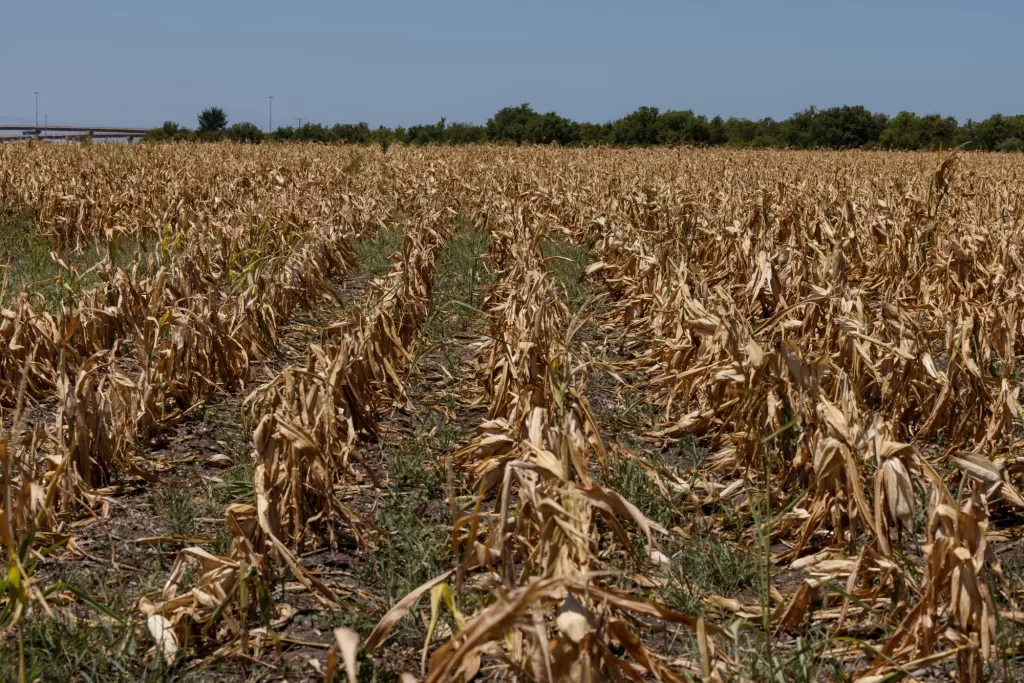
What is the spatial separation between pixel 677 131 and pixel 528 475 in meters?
43.7

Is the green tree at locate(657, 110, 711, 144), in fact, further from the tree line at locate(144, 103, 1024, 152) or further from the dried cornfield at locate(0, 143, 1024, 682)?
the dried cornfield at locate(0, 143, 1024, 682)

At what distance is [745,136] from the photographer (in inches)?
2010

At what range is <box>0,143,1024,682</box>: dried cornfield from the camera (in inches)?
98.3

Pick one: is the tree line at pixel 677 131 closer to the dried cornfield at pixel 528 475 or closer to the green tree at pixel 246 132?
the green tree at pixel 246 132

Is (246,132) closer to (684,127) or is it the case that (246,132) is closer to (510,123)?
(510,123)

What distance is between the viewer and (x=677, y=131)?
45.1m

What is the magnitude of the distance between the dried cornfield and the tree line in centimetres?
2969

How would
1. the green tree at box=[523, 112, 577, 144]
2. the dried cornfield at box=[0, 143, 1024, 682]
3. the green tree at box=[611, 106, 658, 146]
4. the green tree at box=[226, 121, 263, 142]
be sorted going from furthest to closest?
the green tree at box=[611, 106, 658, 146]
the green tree at box=[523, 112, 577, 144]
the green tree at box=[226, 121, 263, 142]
the dried cornfield at box=[0, 143, 1024, 682]

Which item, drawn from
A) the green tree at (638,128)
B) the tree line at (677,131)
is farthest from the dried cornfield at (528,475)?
the green tree at (638,128)

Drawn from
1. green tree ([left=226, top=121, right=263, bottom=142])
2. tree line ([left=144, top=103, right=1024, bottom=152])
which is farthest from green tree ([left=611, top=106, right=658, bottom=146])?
green tree ([left=226, top=121, right=263, bottom=142])

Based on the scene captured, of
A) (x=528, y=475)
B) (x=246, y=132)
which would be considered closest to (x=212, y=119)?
(x=246, y=132)

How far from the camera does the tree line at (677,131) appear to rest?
3938 centimetres

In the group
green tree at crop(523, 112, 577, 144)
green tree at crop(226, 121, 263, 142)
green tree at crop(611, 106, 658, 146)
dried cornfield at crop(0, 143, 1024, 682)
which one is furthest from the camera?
green tree at crop(611, 106, 658, 146)

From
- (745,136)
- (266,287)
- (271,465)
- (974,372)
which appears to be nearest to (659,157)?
(266,287)
